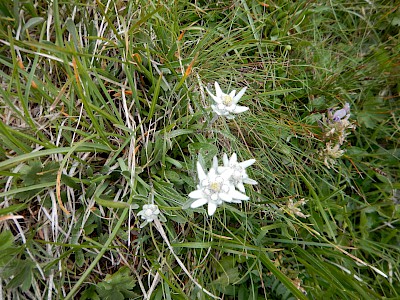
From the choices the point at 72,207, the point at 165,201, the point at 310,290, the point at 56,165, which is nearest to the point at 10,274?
the point at 72,207

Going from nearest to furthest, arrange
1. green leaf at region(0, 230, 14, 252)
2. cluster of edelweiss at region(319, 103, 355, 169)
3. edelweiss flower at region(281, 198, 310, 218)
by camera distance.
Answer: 1. green leaf at region(0, 230, 14, 252)
2. edelweiss flower at region(281, 198, 310, 218)
3. cluster of edelweiss at region(319, 103, 355, 169)

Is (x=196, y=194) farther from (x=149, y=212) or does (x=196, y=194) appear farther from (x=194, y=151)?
(x=194, y=151)

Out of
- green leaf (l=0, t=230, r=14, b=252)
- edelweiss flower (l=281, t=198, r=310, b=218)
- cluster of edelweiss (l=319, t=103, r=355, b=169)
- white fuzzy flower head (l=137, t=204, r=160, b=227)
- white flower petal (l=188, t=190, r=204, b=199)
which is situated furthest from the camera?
cluster of edelweiss (l=319, t=103, r=355, b=169)

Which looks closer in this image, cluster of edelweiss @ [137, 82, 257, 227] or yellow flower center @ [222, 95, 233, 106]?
cluster of edelweiss @ [137, 82, 257, 227]

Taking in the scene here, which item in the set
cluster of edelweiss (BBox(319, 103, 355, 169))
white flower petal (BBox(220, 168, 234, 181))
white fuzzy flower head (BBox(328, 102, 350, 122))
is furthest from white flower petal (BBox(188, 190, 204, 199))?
white fuzzy flower head (BBox(328, 102, 350, 122))

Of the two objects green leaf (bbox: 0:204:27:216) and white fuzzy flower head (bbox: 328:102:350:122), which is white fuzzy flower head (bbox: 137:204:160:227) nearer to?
green leaf (bbox: 0:204:27:216)

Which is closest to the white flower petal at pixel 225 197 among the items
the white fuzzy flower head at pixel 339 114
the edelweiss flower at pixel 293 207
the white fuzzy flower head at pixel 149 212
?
the white fuzzy flower head at pixel 149 212

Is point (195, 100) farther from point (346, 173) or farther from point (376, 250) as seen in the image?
point (376, 250)

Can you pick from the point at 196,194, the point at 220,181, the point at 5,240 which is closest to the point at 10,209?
the point at 5,240
